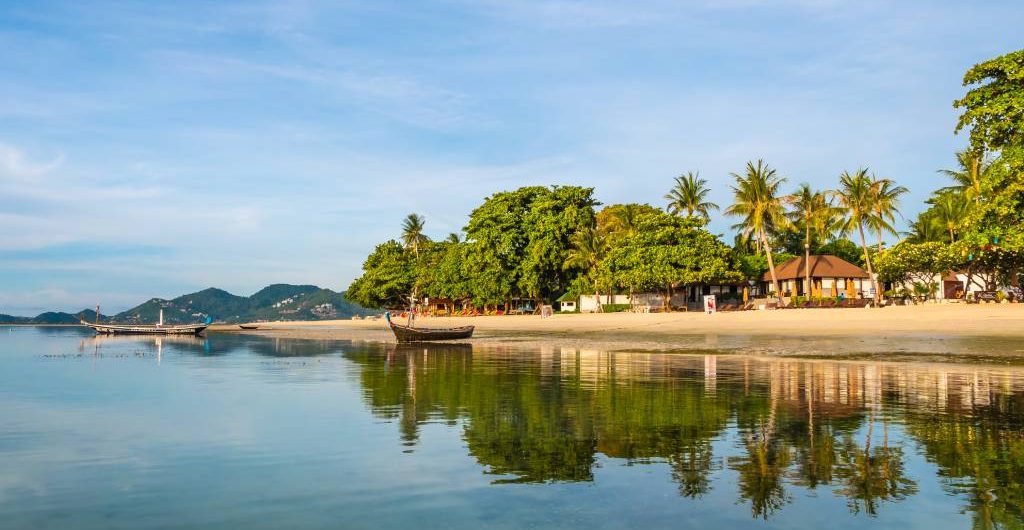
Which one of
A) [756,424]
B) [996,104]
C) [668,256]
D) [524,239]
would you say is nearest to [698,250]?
[668,256]

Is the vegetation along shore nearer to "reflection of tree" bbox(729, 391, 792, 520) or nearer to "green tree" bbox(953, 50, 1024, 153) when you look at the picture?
"green tree" bbox(953, 50, 1024, 153)

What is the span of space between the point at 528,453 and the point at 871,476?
14.1ft

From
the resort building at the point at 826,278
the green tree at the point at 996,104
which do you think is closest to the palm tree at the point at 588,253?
the resort building at the point at 826,278

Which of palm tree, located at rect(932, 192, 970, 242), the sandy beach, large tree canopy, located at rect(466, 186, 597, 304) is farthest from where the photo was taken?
large tree canopy, located at rect(466, 186, 597, 304)

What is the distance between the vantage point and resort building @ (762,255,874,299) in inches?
3113

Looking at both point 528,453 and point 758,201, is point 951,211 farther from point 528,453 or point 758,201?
point 528,453

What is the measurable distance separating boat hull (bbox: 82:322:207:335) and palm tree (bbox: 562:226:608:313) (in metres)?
38.7

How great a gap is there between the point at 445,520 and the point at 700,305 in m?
74.8

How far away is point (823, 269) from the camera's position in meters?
79.6

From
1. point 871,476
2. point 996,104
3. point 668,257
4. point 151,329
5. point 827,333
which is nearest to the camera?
point 871,476

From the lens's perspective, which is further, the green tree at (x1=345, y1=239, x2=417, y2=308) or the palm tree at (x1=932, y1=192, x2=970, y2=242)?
the green tree at (x1=345, y1=239, x2=417, y2=308)

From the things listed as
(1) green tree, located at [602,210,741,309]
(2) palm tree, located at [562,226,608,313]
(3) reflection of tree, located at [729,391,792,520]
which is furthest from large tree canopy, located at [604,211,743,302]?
(3) reflection of tree, located at [729,391,792,520]

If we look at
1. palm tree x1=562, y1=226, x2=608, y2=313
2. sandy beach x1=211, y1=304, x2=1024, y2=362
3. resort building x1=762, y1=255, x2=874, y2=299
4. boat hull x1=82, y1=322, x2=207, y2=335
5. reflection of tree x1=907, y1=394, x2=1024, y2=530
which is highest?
palm tree x1=562, y1=226, x2=608, y2=313

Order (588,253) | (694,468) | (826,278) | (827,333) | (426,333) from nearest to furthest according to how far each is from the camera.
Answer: (694,468), (827,333), (426,333), (588,253), (826,278)
